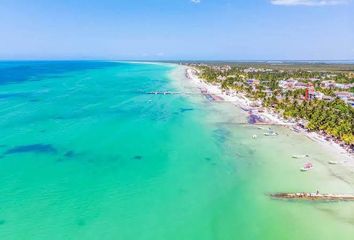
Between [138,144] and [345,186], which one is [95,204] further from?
[345,186]

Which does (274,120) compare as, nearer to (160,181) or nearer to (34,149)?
(160,181)

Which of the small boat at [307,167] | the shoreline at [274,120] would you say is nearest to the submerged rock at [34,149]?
the small boat at [307,167]

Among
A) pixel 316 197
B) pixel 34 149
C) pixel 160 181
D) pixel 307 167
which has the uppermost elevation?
pixel 34 149

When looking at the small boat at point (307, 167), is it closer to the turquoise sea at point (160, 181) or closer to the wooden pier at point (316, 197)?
the turquoise sea at point (160, 181)

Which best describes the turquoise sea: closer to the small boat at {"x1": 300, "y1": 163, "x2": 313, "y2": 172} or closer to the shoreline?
the small boat at {"x1": 300, "y1": 163, "x2": 313, "y2": 172}

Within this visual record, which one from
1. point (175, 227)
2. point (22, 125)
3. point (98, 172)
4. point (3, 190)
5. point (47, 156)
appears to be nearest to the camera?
point (175, 227)

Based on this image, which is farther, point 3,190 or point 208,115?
point 208,115

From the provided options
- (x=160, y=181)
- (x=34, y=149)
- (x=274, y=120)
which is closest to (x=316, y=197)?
(x=160, y=181)

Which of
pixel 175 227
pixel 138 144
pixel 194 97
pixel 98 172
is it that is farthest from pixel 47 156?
pixel 194 97
